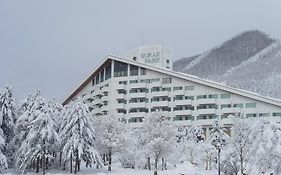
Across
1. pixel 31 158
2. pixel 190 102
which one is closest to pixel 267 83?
pixel 190 102

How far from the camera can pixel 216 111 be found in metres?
105

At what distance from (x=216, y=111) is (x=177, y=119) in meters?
9.75

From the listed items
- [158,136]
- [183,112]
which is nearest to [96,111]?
[183,112]

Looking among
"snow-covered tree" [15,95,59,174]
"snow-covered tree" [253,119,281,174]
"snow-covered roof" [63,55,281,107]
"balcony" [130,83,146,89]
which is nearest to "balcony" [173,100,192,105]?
"snow-covered roof" [63,55,281,107]

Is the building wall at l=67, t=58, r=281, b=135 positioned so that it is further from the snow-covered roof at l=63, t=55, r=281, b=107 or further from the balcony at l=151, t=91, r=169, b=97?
the snow-covered roof at l=63, t=55, r=281, b=107

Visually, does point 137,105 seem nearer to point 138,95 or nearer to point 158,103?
point 138,95

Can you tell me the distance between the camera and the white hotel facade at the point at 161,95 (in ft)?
339

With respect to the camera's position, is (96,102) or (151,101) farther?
(96,102)

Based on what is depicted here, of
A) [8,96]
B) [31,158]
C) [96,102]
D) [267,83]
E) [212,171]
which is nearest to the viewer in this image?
[31,158]

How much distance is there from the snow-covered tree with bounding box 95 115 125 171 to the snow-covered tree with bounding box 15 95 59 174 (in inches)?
371

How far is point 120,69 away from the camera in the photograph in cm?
11931

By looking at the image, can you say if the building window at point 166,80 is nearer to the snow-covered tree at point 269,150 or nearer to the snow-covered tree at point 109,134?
the snow-covered tree at point 109,134

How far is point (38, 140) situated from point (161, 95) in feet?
200

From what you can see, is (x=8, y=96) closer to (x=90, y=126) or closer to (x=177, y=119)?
(x=90, y=126)
